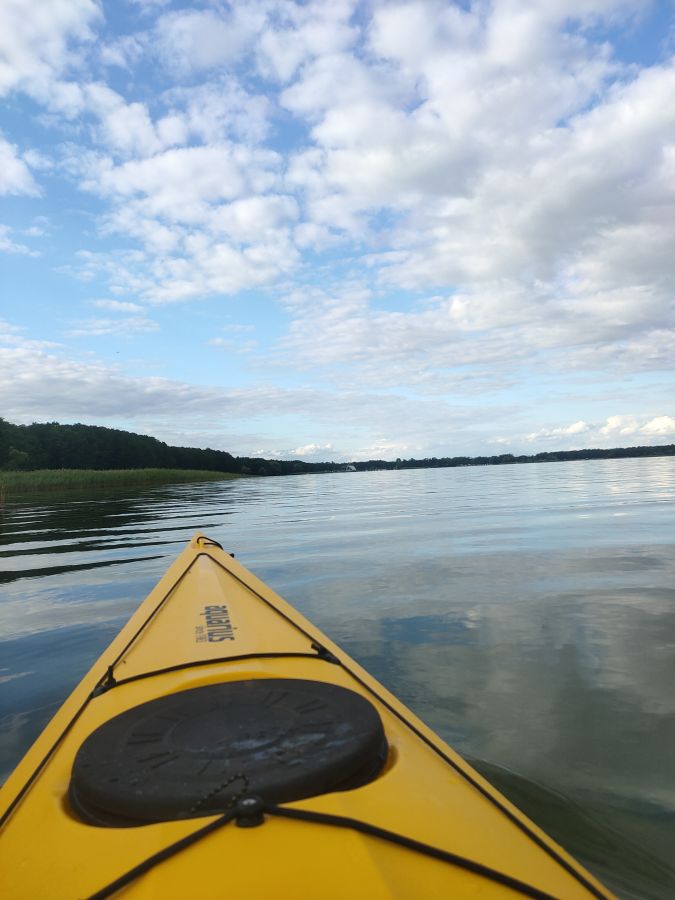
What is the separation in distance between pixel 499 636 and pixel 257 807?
3526 millimetres

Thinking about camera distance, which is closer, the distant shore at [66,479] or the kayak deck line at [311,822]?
the kayak deck line at [311,822]

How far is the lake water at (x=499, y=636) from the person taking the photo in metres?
2.48

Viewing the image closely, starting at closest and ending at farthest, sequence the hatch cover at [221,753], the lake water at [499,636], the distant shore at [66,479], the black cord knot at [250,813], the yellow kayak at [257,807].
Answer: the yellow kayak at [257,807]
the black cord knot at [250,813]
the hatch cover at [221,753]
the lake water at [499,636]
the distant shore at [66,479]

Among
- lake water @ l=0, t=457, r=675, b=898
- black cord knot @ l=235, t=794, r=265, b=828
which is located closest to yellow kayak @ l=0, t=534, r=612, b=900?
black cord knot @ l=235, t=794, r=265, b=828

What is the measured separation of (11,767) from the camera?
283 centimetres

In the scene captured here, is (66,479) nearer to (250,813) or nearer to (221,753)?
(221,753)

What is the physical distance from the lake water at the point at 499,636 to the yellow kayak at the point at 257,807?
0.77 metres

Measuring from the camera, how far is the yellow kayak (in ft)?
4.25

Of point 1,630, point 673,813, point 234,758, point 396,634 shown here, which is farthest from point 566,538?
point 234,758

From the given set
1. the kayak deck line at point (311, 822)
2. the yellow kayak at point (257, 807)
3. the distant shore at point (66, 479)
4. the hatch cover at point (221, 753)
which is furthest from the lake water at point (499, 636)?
the distant shore at point (66, 479)

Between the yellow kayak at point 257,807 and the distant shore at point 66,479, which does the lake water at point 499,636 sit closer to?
the yellow kayak at point 257,807

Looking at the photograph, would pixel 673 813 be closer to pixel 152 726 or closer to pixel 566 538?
pixel 152 726

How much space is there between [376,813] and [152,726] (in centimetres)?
86

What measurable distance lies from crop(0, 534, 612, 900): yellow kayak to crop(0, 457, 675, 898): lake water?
77cm
